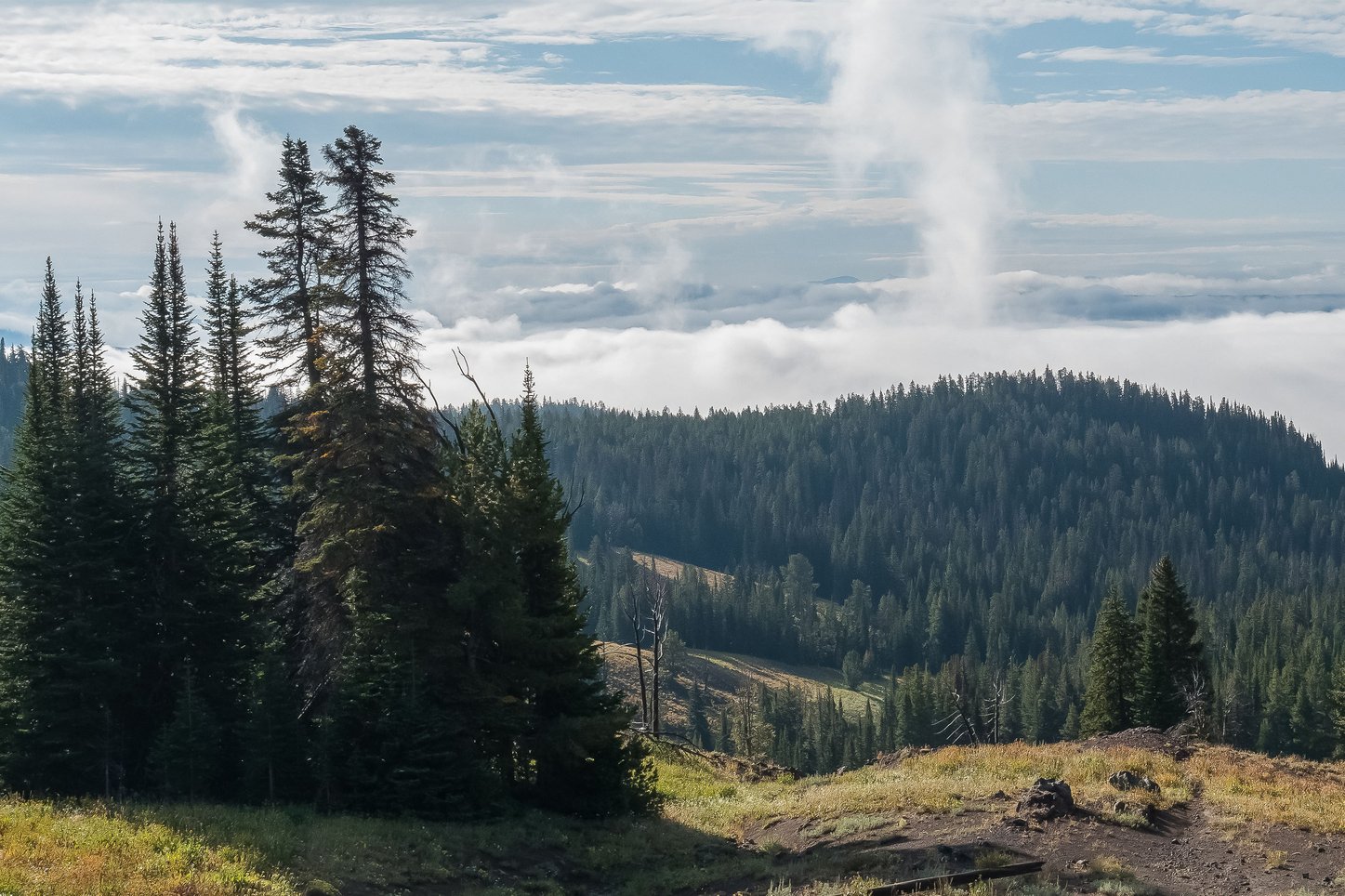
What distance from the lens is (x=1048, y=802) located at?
1038 inches

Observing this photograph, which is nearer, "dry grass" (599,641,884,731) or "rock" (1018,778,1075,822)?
"rock" (1018,778,1075,822)

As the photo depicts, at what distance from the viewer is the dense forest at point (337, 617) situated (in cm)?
3027

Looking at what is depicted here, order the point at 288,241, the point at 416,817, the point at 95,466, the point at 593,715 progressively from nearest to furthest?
the point at 416,817 < the point at 593,715 < the point at 95,466 < the point at 288,241

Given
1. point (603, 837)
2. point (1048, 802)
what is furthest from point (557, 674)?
point (1048, 802)

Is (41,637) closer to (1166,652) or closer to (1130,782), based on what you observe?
(1130,782)

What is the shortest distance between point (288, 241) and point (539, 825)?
70.3 feet

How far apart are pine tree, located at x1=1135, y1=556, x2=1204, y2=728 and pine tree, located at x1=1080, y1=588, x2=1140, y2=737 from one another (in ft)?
2.93

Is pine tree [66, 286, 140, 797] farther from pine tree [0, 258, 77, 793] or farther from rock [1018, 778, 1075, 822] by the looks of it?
rock [1018, 778, 1075, 822]

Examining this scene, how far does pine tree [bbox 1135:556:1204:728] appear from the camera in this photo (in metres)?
61.2

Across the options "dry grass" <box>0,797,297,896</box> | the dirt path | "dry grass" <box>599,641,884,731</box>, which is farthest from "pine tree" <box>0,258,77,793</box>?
"dry grass" <box>599,641,884,731</box>

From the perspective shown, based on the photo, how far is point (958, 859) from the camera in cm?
2339

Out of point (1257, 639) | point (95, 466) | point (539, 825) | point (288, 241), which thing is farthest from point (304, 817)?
point (1257, 639)

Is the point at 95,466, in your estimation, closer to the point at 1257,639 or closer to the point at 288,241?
the point at 288,241

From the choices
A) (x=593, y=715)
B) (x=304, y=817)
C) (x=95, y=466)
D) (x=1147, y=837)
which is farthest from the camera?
(x=95, y=466)
